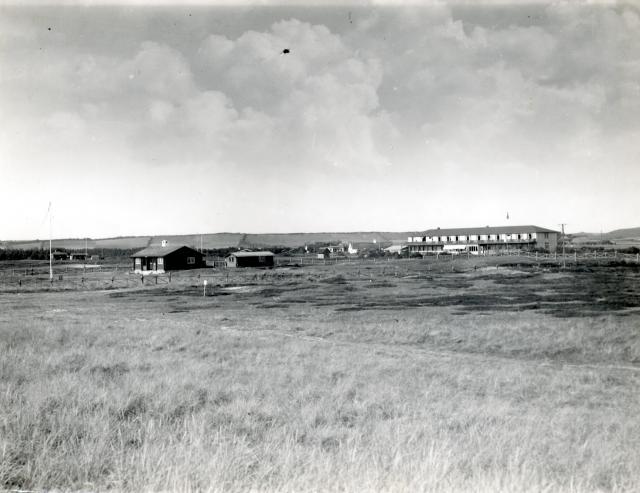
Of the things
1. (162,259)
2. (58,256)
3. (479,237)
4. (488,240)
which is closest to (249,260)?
(162,259)

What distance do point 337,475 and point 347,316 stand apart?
21251 millimetres

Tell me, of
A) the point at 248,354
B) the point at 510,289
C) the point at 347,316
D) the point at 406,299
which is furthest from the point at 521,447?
the point at 510,289

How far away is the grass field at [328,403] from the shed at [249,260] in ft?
156

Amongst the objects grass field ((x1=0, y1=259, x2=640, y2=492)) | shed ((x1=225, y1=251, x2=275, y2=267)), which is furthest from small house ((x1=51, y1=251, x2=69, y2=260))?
grass field ((x1=0, y1=259, x2=640, y2=492))

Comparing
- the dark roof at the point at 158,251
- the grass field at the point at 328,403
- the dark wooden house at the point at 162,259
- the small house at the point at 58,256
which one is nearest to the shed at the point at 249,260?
the dark wooden house at the point at 162,259

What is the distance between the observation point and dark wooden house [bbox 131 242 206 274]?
64562mm

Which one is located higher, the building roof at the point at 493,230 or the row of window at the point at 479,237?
the building roof at the point at 493,230

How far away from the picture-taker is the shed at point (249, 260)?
7256 centimetres

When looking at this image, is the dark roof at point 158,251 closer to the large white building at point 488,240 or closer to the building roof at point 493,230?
the large white building at point 488,240

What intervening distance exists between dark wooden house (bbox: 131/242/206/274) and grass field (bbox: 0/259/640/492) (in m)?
42.0

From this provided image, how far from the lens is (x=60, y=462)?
16.7ft

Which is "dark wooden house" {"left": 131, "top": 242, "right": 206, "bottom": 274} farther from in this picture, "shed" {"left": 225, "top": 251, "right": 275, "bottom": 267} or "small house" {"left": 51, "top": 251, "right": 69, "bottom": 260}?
"small house" {"left": 51, "top": 251, "right": 69, "bottom": 260}

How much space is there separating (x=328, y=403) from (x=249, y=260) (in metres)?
65.3

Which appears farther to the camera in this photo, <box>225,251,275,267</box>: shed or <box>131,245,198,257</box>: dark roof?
<box>225,251,275,267</box>: shed
